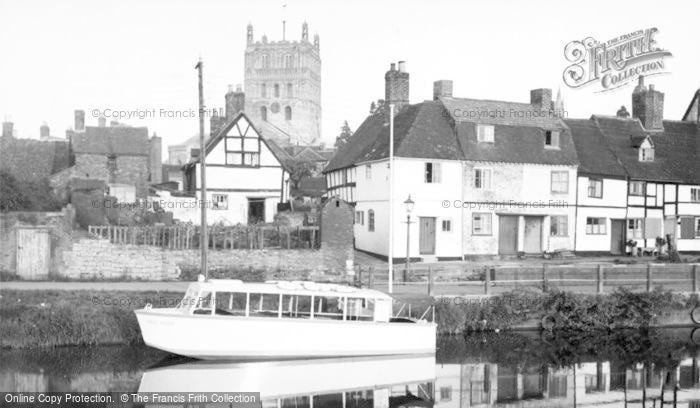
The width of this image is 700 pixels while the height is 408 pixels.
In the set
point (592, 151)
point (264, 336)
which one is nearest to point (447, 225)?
point (592, 151)

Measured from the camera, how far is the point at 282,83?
10000 centimetres

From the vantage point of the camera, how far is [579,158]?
123 ft

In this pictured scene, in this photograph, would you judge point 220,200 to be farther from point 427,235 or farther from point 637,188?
point 637,188

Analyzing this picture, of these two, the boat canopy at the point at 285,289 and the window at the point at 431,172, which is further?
the window at the point at 431,172

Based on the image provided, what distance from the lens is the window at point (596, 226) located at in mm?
37281

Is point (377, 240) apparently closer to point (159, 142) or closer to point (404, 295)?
point (404, 295)

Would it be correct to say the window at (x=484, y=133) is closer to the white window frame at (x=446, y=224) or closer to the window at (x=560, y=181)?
the window at (x=560, y=181)

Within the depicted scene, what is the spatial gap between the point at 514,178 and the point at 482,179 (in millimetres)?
1717

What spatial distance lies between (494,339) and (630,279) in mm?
6851

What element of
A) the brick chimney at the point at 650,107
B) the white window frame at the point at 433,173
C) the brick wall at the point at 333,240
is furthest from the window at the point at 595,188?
the brick wall at the point at 333,240

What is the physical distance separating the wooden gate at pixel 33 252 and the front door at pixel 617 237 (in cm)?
2685

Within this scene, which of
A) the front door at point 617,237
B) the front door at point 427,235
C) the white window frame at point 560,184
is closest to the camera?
the front door at point 427,235

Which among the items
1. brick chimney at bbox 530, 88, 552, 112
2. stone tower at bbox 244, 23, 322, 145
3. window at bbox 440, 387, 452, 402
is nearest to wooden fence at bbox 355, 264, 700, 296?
window at bbox 440, 387, 452, 402

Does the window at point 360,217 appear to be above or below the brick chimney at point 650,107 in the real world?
below
